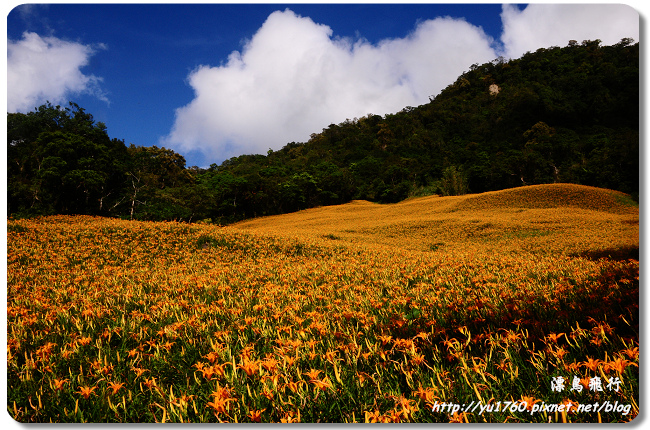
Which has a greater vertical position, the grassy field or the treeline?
the treeline

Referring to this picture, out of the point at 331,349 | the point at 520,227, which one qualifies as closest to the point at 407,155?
the point at 520,227

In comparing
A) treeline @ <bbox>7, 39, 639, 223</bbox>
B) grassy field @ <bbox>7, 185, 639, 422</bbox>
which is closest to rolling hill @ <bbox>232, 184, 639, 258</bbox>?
treeline @ <bbox>7, 39, 639, 223</bbox>

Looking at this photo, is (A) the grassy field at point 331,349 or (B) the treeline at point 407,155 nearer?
(A) the grassy field at point 331,349

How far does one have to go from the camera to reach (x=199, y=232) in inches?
388

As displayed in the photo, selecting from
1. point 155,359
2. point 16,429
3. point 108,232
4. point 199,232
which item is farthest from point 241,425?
point 108,232

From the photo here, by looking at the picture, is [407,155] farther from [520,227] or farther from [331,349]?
[331,349]

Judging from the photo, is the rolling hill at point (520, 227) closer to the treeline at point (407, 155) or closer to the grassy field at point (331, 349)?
the treeline at point (407, 155)

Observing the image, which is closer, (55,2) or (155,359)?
(155,359)

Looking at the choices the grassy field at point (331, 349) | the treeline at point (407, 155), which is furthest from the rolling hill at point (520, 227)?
the grassy field at point (331, 349)

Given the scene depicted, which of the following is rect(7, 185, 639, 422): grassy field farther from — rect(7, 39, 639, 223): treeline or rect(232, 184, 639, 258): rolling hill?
rect(232, 184, 639, 258): rolling hill

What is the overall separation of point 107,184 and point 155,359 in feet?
72.1

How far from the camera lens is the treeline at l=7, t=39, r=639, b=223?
589 inches

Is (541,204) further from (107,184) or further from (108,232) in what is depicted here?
(107,184)

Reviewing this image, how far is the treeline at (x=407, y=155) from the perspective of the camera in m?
15.0
